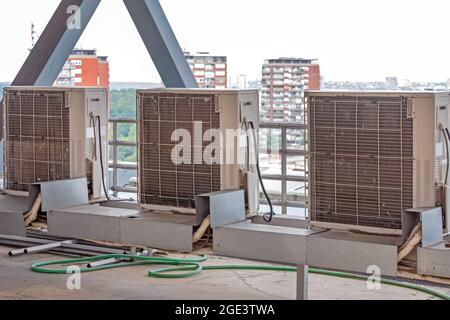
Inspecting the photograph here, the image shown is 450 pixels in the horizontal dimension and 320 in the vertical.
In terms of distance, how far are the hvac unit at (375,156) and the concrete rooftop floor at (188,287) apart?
1.86ft

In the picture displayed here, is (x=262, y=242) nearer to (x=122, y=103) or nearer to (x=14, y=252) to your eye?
(x=14, y=252)

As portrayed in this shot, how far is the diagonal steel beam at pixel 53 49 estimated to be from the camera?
940 cm

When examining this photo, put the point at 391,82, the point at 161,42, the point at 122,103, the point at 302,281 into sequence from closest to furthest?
the point at 302,281 → the point at 391,82 → the point at 161,42 → the point at 122,103

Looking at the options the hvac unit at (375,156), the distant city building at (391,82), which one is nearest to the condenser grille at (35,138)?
the hvac unit at (375,156)

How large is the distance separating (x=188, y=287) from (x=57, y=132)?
294 cm

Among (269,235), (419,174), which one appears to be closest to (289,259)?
(269,235)

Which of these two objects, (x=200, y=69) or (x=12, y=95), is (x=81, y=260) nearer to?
(x=12, y=95)

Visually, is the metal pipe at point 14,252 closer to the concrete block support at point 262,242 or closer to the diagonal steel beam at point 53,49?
the concrete block support at point 262,242

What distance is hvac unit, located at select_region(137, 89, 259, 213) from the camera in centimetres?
682

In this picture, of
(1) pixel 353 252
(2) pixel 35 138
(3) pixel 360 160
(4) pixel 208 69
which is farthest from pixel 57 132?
(1) pixel 353 252

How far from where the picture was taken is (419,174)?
5.83m

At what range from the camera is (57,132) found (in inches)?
316

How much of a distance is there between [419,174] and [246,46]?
10.6 ft
